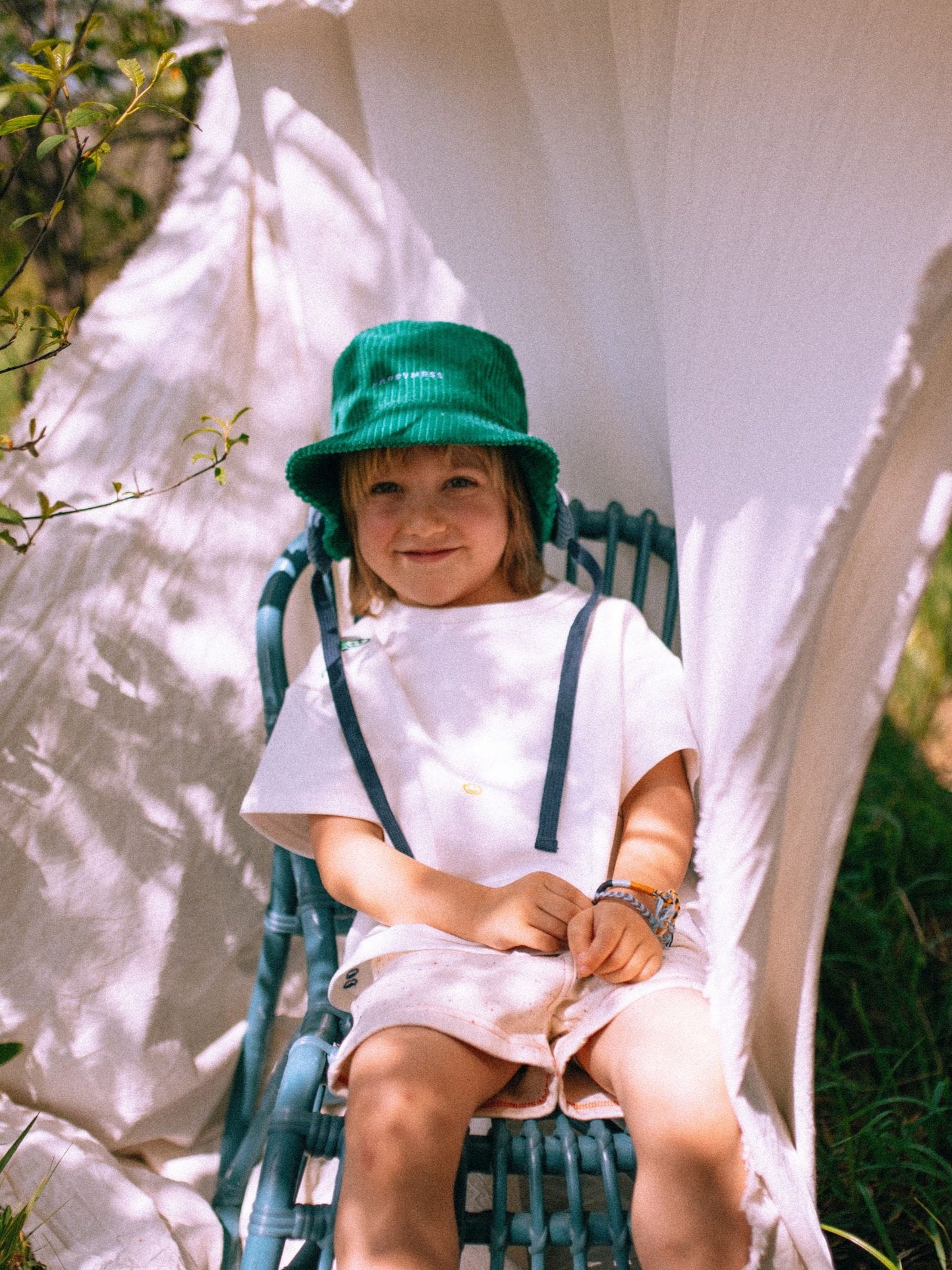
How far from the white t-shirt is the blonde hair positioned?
7 cm

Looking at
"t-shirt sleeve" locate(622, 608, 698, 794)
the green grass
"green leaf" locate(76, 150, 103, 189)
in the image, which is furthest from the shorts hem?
"green leaf" locate(76, 150, 103, 189)

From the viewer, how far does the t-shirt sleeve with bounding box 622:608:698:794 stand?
174 cm

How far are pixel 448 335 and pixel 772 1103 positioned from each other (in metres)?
1.23

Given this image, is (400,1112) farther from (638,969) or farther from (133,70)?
(133,70)

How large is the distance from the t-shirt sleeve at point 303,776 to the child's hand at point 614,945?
0.39 metres

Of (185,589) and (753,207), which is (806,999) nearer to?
(753,207)

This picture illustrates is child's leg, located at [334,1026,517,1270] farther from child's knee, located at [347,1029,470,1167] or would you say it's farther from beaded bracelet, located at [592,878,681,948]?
beaded bracelet, located at [592,878,681,948]

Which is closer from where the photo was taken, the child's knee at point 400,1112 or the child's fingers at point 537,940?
the child's knee at point 400,1112

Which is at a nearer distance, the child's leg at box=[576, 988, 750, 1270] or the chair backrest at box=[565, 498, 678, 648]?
the child's leg at box=[576, 988, 750, 1270]

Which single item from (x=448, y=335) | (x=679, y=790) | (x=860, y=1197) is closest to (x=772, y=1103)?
(x=679, y=790)

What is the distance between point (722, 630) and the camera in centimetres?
133

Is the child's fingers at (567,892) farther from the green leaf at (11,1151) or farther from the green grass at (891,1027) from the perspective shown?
the green leaf at (11,1151)

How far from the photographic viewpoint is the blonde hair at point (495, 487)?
6.11 feet

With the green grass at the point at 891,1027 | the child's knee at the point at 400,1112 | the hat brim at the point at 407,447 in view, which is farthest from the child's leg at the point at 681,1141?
the hat brim at the point at 407,447
